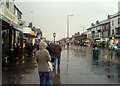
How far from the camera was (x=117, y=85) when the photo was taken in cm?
586

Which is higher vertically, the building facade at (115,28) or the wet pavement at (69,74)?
the building facade at (115,28)

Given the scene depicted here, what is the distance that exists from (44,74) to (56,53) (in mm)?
4510

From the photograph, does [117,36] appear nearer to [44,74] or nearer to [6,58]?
[6,58]

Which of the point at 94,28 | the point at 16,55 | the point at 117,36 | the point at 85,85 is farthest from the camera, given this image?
the point at 94,28

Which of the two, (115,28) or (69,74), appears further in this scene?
(115,28)

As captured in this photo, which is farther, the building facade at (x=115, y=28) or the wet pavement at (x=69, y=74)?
the building facade at (x=115, y=28)

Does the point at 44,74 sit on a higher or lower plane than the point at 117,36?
lower

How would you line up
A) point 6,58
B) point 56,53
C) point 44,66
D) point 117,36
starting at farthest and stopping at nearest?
point 117,36 < point 6,58 < point 56,53 < point 44,66

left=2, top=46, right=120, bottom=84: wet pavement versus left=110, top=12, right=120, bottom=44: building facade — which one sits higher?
left=110, top=12, right=120, bottom=44: building facade

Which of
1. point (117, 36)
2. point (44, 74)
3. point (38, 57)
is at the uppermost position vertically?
point (117, 36)

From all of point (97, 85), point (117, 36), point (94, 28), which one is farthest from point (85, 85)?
point (94, 28)

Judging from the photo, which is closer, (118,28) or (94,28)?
(118,28)

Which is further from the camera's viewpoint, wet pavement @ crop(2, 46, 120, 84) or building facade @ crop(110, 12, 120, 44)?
building facade @ crop(110, 12, 120, 44)

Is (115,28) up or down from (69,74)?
up
